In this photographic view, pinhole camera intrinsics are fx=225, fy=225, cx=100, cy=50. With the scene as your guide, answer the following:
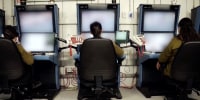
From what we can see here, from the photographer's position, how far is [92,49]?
2.77 m

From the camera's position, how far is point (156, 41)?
3975 mm

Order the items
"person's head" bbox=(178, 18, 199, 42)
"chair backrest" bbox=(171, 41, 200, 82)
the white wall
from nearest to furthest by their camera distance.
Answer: "chair backrest" bbox=(171, 41, 200, 82) < "person's head" bbox=(178, 18, 199, 42) < the white wall

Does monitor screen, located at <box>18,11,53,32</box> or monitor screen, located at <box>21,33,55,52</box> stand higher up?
monitor screen, located at <box>18,11,53,32</box>

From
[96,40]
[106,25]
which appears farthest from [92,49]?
[106,25]

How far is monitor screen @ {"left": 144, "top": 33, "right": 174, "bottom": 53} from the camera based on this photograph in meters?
3.91

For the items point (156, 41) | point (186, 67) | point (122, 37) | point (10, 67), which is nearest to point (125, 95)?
point (122, 37)

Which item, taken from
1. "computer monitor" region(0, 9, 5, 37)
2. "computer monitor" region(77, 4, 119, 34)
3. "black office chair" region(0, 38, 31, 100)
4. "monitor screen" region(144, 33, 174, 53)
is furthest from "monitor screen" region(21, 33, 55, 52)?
"monitor screen" region(144, 33, 174, 53)

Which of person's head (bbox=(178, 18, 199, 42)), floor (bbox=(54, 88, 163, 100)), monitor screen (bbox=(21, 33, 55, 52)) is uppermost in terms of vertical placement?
person's head (bbox=(178, 18, 199, 42))

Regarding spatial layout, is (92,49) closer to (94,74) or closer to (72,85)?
(94,74)

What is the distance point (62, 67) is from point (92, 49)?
5.68 ft

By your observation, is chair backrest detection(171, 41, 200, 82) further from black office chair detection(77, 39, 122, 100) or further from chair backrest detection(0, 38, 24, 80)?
chair backrest detection(0, 38, 24, 80)

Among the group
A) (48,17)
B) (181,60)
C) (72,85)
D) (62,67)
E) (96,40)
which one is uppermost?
(48,17)

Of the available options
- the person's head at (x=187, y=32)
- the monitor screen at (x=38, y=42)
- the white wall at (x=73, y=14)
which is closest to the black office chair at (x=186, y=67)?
the person's head at (x=187, y=32)

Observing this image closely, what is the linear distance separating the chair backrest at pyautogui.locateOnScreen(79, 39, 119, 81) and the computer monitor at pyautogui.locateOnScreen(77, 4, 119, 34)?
114cm
